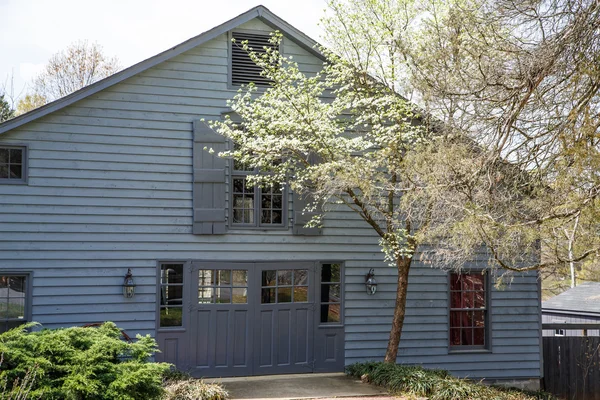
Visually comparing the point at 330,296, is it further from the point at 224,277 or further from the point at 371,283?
the point at 224,277

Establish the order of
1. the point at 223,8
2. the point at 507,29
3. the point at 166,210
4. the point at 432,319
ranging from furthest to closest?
the point at 223,8, the point at 432,319, the point at 166,210, the point at 507,29

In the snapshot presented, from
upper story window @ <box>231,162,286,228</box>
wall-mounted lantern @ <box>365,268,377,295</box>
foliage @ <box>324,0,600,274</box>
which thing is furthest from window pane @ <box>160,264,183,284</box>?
foliage @ <box>324,0,600,274</box>

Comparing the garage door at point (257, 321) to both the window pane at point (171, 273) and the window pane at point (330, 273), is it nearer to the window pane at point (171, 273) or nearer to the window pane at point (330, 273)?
the window pane at point (330, 273)

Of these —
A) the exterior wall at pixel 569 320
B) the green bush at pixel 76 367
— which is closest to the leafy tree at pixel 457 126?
the green bush at pixel 76 367

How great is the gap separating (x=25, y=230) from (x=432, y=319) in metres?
7.22

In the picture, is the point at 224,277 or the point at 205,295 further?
the point at 224,277

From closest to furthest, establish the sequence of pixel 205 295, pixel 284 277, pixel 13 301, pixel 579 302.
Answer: pixel 13 301, pixel 205 295, pixel 284 277, pixel 579 302

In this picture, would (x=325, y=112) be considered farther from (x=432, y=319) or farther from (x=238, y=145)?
(x=432, y=319)

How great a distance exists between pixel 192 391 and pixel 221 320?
2.13 metres

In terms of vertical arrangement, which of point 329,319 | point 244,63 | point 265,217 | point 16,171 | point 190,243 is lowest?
point 329,319

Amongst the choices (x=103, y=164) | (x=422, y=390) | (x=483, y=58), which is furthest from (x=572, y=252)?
(x=103, y=164)

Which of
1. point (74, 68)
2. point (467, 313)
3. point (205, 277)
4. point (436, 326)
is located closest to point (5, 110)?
point (74, 68)

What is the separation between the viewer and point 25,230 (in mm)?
10219

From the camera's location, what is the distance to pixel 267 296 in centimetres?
1134
